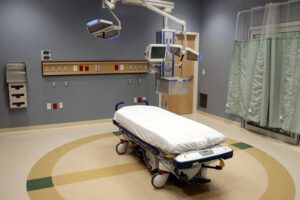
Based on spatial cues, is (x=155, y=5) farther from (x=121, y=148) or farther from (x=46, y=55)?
(x=121, y=148)

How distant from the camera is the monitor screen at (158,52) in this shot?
434cm

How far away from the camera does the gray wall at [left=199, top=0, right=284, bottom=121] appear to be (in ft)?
19.1

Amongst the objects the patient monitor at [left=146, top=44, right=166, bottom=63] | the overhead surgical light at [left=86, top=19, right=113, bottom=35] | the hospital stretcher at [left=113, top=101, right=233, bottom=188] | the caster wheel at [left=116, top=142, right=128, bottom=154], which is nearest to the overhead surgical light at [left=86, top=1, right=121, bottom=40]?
the overhead surgical light at [left=86, top=19, right=113, bottom=35]

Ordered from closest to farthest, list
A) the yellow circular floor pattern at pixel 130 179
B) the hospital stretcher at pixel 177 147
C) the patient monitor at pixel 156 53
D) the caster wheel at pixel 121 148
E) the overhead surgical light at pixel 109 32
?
the hospital stretcher at pixel 177 147
the yellow circular floor pattern at pixel 130 179
the overhead surgical light at pixel 109 32
the caster wheel at pixel 121 148
the patient monitor at pixel 156 53

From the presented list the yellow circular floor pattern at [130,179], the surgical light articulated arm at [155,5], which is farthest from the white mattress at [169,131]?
the surgical light articulated arm at [155,5]

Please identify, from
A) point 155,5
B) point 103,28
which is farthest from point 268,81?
point 103,28

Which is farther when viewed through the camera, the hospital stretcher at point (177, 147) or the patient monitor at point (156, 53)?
the patient monitor at point (156, 53)

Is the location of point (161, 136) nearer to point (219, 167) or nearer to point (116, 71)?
point (219, 167)

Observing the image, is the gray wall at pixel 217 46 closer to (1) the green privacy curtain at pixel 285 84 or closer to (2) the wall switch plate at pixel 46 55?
(1) the green privacy curtain at pixel 285 84

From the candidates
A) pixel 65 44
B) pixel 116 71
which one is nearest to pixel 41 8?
pixel 65 44

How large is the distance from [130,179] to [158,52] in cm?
220

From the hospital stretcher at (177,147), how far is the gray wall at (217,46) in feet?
9.71

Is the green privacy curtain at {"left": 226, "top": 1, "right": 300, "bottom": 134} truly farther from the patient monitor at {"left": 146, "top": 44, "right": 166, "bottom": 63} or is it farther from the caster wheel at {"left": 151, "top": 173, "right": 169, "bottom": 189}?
the caster wheel at {"left": 151, "top": 173, "right": 169, "bottom": 189}

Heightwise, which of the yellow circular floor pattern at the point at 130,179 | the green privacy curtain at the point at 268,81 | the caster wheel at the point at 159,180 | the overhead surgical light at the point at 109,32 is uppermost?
the overhead surgical light at the point at 109,32
